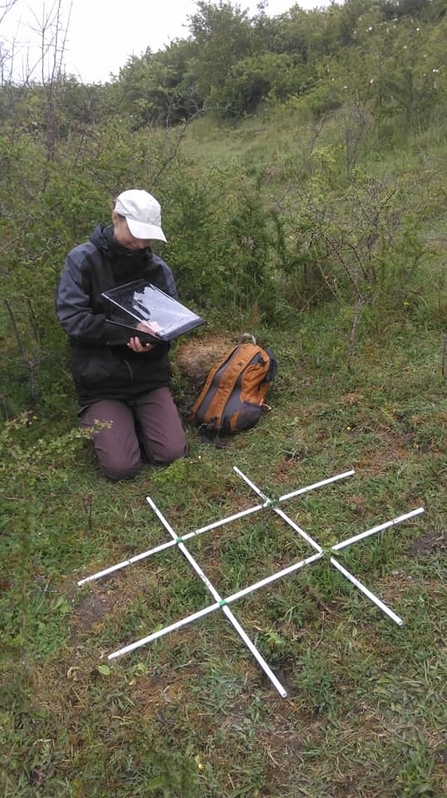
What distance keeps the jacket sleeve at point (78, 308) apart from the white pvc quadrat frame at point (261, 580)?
88 cm

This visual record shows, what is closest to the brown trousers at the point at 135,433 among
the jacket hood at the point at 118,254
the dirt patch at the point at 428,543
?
the jacket hood at the point at 118,254

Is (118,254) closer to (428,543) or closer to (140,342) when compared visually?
(140,342)

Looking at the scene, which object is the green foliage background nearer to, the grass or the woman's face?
the grass

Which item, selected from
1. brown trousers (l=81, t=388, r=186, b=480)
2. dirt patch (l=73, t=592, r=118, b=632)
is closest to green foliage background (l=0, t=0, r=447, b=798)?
dirt patch (l=73, t=592, r=118, b=632)

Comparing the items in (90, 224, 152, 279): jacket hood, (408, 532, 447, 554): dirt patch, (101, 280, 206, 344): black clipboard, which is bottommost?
(408, 532, 447, 554): dirt patch

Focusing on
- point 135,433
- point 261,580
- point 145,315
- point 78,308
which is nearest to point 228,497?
point 261,580

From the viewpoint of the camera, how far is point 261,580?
2207 millimetres

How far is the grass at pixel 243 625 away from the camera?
1610 mm

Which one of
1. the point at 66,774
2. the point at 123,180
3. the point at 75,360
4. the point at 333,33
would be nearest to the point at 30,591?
the point at 66,774

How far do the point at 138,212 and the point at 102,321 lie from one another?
56cm

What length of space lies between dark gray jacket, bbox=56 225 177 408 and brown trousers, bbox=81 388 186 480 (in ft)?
0.21

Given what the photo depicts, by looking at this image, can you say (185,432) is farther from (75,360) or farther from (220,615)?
(220,615)

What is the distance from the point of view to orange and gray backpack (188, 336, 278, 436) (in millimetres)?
3154

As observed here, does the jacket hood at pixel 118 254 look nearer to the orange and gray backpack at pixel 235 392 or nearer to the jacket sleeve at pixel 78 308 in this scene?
the jacket sleeve at pixel 78 308
